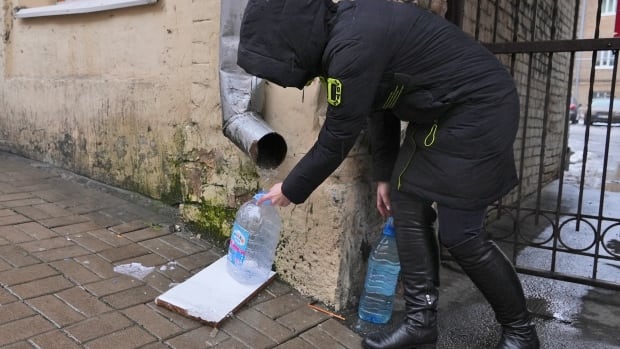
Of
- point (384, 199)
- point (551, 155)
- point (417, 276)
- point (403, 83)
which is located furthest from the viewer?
point (551, 155)

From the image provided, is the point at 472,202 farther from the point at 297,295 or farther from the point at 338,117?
the point at 297,295

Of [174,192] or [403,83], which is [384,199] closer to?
[403,83]

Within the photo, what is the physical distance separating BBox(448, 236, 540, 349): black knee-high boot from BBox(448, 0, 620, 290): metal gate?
926 millimetres

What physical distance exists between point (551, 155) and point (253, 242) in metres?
5.91

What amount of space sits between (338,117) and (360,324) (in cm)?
115

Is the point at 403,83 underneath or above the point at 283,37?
underneath

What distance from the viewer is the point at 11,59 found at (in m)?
5.42

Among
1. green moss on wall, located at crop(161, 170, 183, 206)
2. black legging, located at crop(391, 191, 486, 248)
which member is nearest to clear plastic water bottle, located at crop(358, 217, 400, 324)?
black legging, located at crop(391, 191, 486, 248)

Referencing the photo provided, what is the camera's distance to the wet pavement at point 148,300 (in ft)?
7.61

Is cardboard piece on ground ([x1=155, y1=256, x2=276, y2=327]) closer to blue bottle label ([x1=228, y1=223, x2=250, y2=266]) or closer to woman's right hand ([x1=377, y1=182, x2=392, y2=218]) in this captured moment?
blue bottle label ([x1=228, y1=223, x2=250, y2=266])

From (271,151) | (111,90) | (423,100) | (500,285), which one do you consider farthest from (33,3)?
(500,285)

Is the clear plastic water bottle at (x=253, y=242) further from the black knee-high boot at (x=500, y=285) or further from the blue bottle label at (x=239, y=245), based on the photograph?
the black knee-high boot at (x=500, y=285)

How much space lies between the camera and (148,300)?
2602 millimetres

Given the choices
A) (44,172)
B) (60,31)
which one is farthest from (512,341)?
(60,31)
